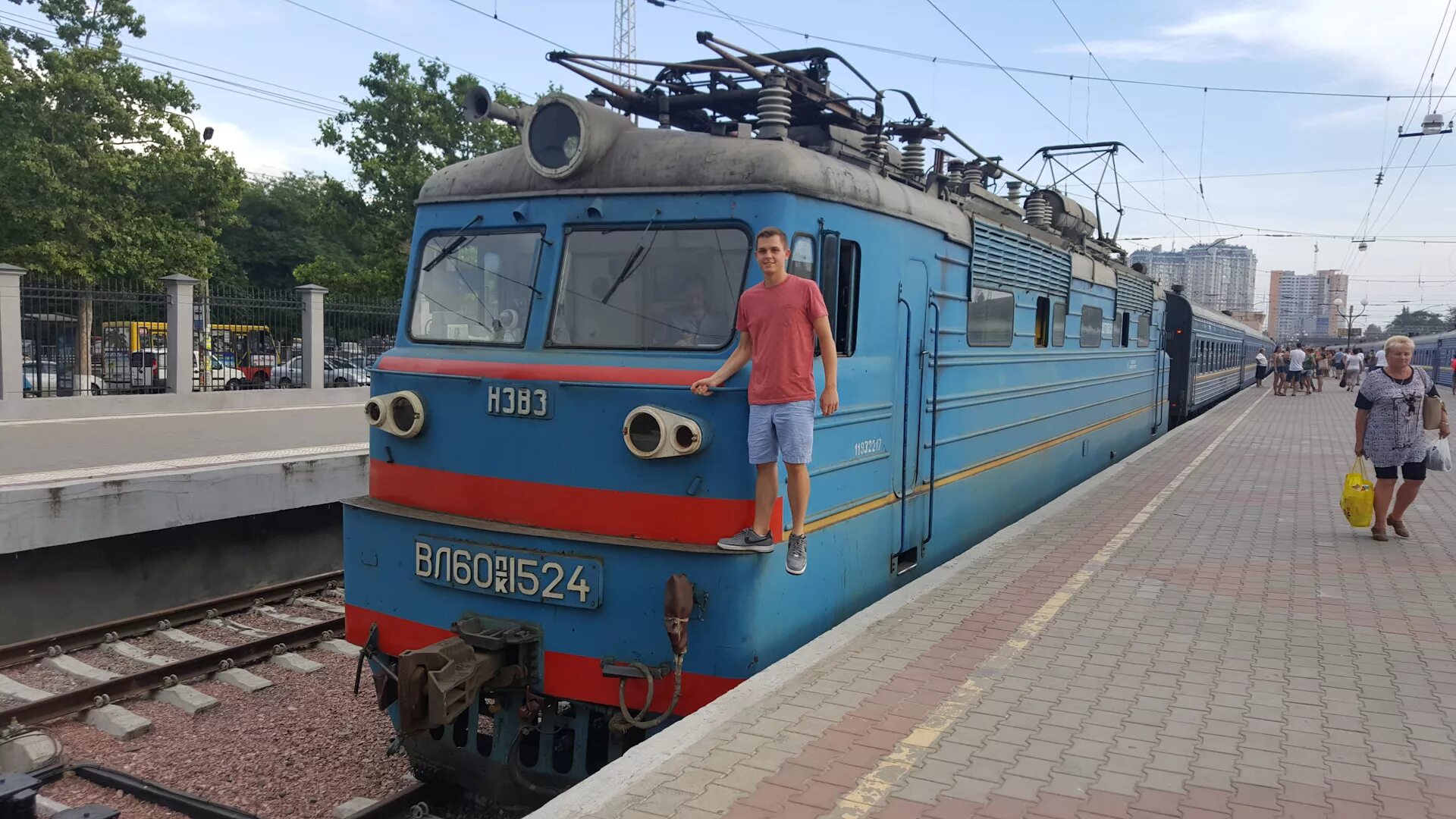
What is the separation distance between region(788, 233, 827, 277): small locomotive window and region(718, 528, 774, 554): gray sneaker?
124 centimetres

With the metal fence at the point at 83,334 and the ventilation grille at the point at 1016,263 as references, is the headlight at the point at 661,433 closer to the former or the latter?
the ventilation grille at the point at 1016,263

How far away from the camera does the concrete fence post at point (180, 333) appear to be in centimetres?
1603

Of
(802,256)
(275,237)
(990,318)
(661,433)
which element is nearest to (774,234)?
(802,256)

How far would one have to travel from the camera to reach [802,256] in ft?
16.1

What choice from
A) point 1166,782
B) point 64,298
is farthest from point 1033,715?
point 64,298

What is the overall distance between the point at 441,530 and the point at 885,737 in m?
2.33

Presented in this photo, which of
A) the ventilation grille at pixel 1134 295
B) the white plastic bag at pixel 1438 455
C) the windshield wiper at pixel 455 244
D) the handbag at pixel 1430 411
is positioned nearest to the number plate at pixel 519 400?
the windshield wiper at pixel 455 244

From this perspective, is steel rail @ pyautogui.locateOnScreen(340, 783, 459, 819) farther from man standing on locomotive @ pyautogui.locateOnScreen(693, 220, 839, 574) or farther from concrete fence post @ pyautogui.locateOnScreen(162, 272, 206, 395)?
concrete fence post @ pyautogui.locateOnScreen(162, 272, 206, 395)

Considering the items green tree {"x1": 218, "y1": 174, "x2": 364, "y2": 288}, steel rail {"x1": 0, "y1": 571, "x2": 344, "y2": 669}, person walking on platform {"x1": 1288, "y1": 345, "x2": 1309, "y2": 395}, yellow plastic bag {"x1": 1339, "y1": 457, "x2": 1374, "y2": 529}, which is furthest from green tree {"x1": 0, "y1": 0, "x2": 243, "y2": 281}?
person walking on platform {"x1": 1288, "y1": 345, "x2": 1309, "y2": 395}

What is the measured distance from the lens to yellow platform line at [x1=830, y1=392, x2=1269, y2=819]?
3.67 metres

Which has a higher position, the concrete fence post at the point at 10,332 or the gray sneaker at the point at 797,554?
the concrete fence post at the point at 10,332

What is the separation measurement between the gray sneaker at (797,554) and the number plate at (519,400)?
1.30 meters

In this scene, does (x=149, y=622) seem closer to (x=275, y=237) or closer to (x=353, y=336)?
(x=353, y=336)

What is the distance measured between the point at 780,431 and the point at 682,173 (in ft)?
4.51
